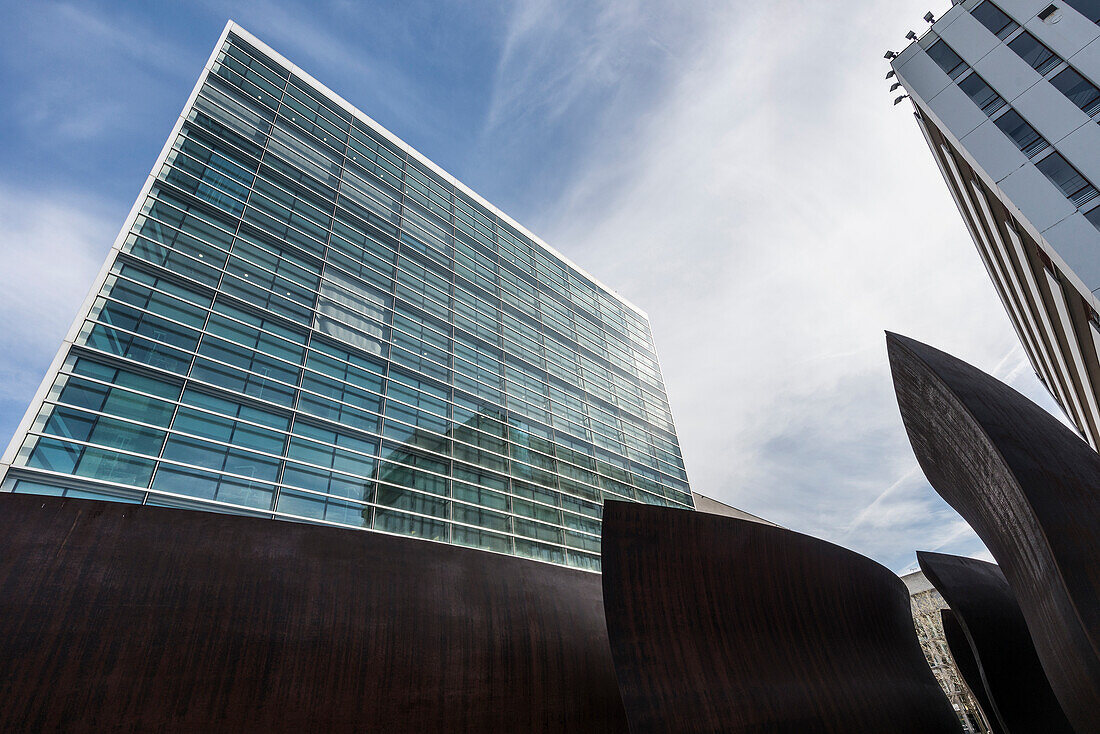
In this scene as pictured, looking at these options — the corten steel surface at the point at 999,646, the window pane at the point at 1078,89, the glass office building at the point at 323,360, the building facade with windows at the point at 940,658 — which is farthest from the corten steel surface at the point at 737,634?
the building facade with windows at the point at 940,658

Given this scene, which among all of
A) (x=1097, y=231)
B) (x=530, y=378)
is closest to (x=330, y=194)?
(x=530, y=378)

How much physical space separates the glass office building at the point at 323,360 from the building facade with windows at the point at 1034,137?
16.4m

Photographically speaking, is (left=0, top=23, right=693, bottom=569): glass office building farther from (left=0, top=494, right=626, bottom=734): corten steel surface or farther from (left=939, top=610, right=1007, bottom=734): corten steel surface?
(left=939, top=610, right=1007, bottom=734): corten steel surface

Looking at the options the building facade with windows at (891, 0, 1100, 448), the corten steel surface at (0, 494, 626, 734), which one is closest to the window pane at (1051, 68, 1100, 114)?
the building facade with windows at (891, 0, 1100, 448)

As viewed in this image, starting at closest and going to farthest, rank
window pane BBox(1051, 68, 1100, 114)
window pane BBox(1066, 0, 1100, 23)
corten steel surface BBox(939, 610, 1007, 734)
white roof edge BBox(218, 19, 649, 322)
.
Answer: window pane BBox(1051, 68, 1100, 114) → window pane BBox(1066, 0, 1100, 23) → corten steel surface BBox(939, 610, 1007, 734) → white roof edge BBox(218, 19, 649, 322)

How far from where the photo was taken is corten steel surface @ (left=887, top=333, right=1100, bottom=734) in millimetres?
5188

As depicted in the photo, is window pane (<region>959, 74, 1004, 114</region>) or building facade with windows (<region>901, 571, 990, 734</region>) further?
building facade with windows (<region>901, 571, 990, 734</region>)

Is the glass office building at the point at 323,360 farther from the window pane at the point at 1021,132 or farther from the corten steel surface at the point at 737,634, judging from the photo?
the window pane at the point at 1021,132

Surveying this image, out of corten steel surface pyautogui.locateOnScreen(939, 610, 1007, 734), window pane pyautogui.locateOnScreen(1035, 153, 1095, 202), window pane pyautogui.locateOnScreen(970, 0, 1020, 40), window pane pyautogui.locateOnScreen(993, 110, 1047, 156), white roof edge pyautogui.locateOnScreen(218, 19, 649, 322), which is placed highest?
white roof edge pyautogui.locateOnScreen(218, 19, 649, 322)

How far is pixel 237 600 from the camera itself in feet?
19.0

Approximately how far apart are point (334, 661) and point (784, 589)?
21.1 ft

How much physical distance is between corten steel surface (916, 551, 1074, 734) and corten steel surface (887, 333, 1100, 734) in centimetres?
411

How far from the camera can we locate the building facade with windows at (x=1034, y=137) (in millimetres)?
11352

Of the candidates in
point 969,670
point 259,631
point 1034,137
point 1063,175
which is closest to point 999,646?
Result: point 969,670
